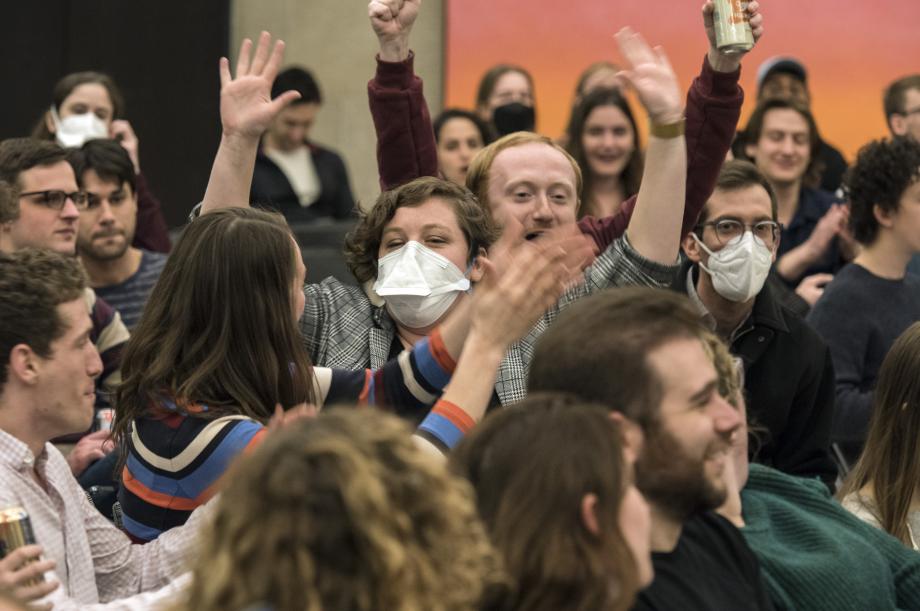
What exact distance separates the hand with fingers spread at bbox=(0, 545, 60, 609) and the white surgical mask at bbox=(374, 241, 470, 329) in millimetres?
1293

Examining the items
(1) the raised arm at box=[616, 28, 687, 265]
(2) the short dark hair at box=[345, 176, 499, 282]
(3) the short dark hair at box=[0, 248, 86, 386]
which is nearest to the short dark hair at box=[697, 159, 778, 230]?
(1) the raised arm at box=[616, 28, 687, 265]

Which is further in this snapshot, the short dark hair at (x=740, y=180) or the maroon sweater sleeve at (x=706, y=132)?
the short dark hair at (x=740, y=180)

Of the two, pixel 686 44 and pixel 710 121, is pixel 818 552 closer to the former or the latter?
→ pixel 710 121

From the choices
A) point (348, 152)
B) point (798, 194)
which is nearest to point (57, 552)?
point (798, 194)

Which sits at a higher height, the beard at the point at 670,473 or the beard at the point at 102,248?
the beard at the point at 670,473

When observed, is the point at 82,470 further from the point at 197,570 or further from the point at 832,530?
the point at 197,570

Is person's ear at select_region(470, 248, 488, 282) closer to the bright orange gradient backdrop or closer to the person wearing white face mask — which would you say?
the person wearing white face mask

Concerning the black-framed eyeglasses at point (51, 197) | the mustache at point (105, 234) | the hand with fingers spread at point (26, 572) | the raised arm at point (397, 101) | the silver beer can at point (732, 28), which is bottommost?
the mustache at point (105, 234)

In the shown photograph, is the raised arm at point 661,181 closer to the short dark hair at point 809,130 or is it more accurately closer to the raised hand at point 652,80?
the raised hand at point 652,80

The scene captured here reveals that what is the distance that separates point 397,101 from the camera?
3.79m

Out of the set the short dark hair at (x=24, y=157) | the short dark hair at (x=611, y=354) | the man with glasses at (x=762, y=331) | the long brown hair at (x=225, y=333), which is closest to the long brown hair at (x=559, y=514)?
the short dark hair at (x=611, y=354)

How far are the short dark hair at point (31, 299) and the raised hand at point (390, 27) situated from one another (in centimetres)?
121

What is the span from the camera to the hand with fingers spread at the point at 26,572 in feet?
7.14

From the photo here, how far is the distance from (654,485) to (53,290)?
1.17 meters
